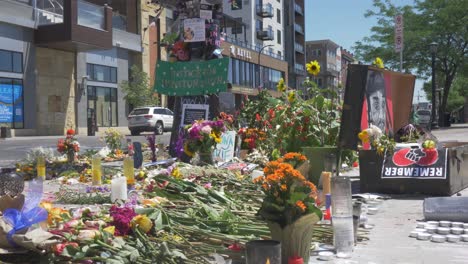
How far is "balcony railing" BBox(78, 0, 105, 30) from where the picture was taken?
3272 centimetres

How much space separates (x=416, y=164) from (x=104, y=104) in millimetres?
33521

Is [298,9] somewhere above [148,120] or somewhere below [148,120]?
above

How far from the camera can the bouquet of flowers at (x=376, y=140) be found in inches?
283

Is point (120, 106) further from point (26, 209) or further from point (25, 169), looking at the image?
point (26, 209)

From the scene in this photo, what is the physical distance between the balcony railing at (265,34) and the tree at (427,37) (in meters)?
31.5

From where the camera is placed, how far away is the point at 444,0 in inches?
1305

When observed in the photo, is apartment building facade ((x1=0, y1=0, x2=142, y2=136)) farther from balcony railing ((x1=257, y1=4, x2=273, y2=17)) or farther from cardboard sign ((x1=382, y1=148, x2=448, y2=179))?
balcony railing ((x1=257, y1=4, x2=273, y2=17))

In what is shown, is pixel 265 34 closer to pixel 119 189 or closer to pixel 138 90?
pixel 138 90

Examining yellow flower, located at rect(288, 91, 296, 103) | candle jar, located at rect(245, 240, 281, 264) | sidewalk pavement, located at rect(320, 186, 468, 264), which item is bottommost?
sidewalk pavement, located at rect(320, 186, 468, 264)

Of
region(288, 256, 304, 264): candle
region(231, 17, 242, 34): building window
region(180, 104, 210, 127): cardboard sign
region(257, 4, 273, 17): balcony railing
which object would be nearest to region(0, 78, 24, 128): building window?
region(180, 104, 210, 127): cardboard sign

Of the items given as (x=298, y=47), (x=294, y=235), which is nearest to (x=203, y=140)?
(x=294, y=235)

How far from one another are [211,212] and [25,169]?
604 cm

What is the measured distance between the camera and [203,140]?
27.8 feet

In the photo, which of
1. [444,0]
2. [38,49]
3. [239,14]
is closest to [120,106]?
[38,49]
